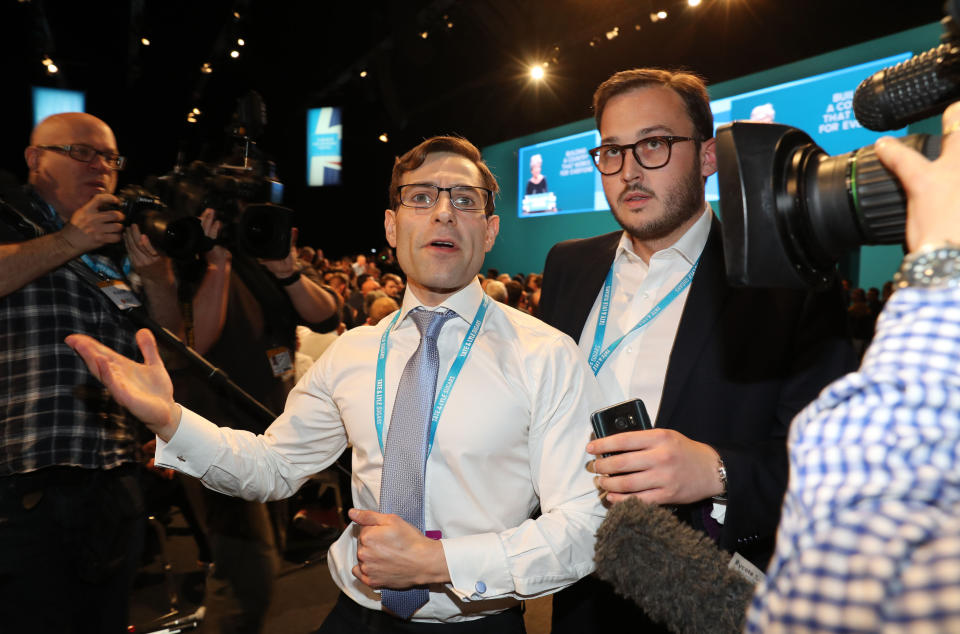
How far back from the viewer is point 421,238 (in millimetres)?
1445

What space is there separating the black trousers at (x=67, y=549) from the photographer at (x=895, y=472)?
6.19ft

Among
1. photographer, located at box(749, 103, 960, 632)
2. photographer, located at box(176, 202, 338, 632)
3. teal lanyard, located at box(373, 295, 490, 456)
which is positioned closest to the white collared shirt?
teal lanyard, located at box(373, 295, 490, 456)

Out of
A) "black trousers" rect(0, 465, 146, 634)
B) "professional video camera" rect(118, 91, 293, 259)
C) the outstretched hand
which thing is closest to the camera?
the outstretched hand

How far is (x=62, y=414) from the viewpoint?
5.89ft

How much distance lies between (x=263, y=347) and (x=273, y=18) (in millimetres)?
7663

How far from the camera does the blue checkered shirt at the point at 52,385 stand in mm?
1750

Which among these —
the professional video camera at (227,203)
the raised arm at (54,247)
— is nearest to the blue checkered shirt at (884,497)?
the professional video camera at (227,203)

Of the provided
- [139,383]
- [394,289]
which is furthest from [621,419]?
[394,289]

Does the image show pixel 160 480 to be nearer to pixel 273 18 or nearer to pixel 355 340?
pixel 355 340

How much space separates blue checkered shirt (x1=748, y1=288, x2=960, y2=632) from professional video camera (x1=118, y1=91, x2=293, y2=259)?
70.0 inches

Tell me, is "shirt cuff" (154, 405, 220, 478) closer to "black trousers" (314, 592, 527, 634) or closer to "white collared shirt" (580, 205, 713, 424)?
"black trousers" (314, 592, 527, 634)

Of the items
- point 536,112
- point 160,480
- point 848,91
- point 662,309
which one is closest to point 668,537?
point 662,309

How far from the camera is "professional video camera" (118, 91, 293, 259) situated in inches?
72.5

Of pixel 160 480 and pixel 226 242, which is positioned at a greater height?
pixel 226 242
